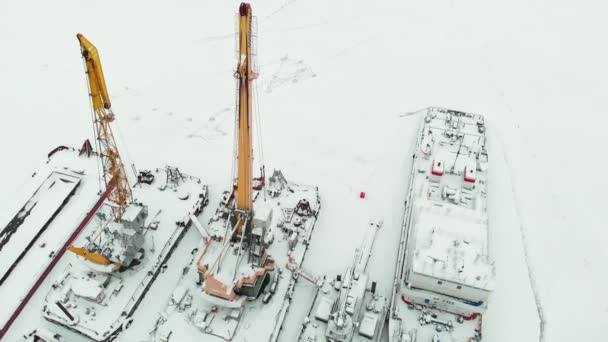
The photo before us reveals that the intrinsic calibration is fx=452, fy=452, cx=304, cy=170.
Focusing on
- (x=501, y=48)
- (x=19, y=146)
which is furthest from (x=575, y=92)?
(x=19, y=146)

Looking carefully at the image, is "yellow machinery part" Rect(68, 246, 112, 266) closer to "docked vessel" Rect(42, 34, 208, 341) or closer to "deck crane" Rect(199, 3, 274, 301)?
"docked vessel" Rect(42, 34, 208, 341)

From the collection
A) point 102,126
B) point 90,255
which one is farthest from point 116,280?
point 102,126

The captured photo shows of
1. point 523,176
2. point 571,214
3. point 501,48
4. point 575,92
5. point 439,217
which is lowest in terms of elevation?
point 439,217

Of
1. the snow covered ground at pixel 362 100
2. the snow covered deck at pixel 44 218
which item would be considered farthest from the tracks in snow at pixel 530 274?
the snow covered deck at pixel 44 218

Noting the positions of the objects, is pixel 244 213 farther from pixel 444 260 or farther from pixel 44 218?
pixel 44 218

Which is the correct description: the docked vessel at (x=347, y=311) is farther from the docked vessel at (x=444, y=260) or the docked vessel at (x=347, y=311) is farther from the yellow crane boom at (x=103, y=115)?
the yellow crane boom at (x=103, y=115)

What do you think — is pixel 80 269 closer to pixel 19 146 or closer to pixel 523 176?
pixel 19 146
